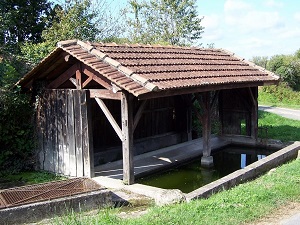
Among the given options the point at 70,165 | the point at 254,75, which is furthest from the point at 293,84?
the point at 70,165

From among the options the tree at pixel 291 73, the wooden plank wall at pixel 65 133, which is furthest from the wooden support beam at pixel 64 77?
the tree at pixel 291 73

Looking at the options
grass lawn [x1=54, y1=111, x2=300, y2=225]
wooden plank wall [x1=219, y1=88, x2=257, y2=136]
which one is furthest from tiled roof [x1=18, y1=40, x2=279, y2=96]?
grass lawn [x1=54, y1=111, x2=300, y2=225]

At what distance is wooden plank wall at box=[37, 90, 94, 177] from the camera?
902cm

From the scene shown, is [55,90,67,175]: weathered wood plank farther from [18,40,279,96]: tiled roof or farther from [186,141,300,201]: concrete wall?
[186,141,300,201]: concrete wall

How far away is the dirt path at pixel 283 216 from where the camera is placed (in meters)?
5.37

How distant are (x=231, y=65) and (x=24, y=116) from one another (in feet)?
23.7

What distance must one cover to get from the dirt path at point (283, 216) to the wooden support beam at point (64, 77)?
582cm

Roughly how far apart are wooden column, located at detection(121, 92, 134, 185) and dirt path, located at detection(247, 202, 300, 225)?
142 inches

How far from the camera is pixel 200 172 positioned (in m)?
10.5

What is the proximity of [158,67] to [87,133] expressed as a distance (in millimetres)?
2537

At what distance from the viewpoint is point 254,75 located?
12.5 meters

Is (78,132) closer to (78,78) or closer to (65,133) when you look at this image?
(65,133)

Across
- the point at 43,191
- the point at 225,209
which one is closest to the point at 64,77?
the point at 43,191

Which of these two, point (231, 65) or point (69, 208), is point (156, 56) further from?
point (69, 208)
